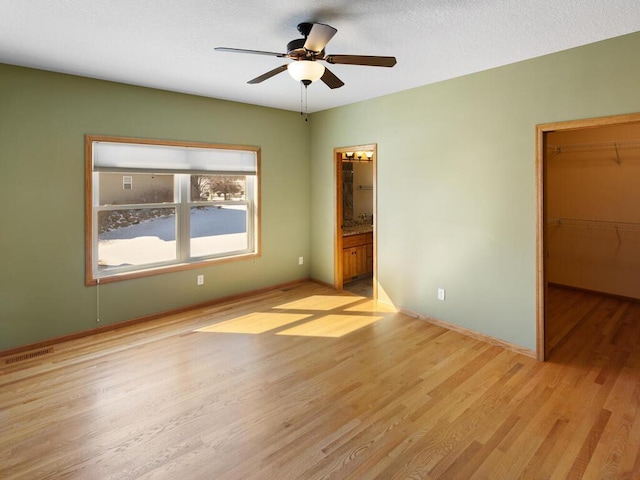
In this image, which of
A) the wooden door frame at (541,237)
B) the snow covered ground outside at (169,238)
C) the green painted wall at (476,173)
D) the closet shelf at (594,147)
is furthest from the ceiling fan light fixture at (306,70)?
the closet shelf at (594,147)

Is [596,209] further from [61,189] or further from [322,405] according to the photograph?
[61,189]

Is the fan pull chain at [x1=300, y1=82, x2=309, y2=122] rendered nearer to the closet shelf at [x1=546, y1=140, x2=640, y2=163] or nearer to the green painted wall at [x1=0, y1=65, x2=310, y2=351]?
the green painted wall at [x1=0, y1=65, x2=310, y2=351]

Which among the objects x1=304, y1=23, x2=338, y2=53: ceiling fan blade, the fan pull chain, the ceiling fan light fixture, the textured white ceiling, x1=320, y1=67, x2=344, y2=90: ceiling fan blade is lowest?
the ceiling fan light fixture

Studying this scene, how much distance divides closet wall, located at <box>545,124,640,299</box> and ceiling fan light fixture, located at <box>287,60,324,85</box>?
3.34 meters

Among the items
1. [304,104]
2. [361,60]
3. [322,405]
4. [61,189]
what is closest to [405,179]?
[304,104]

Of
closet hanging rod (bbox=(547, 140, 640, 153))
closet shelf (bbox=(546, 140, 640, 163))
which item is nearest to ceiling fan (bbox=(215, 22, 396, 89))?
closet shelf (bbox=(546, 140, 640, 163))

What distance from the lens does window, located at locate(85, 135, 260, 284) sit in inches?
154

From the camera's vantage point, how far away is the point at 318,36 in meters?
2.21

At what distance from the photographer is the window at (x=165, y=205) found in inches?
154

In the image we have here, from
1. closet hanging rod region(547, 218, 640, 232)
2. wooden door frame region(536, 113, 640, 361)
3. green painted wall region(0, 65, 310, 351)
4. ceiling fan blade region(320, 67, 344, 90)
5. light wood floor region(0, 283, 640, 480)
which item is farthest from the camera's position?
closet hanging rod region(547, 218, 640, 232)

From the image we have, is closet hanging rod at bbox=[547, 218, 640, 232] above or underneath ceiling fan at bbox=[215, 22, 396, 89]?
underneath

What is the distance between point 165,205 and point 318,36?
292 centimetres

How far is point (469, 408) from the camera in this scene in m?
2.55

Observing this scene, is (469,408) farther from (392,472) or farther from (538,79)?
(538,79)
